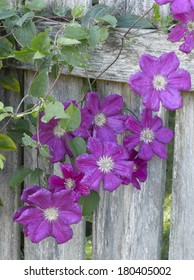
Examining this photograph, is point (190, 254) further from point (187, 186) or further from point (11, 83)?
point (11, 83)

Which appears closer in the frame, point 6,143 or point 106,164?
point 106,164

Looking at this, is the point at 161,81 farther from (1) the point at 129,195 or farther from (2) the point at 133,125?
(1) the point at 129,195

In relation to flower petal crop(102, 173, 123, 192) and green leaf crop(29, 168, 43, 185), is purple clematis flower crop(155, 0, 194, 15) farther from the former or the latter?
green leaf crop(29, 168, 43, 185)

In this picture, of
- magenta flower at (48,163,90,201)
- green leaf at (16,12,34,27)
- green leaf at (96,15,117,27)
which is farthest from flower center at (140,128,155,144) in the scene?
green leaf at (16,12,34,27)

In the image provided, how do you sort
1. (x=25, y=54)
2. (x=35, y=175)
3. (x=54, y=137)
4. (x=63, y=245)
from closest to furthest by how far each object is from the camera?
(x=25, y=54) → (x=54, y=137) → (x=35, y=175) → (x=63, y=245)

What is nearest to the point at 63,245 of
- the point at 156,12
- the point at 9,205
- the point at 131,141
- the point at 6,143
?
the point at 9,205
